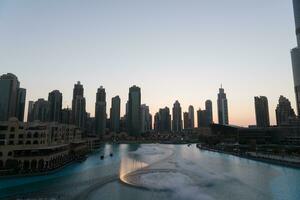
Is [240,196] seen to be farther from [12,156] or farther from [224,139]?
[224,139]

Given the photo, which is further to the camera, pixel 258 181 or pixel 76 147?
pixel 76 147

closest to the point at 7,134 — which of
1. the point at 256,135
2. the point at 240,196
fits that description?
the point at 240,196

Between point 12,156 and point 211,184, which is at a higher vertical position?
point 12,156

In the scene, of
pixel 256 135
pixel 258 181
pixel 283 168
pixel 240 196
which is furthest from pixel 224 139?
pixel 240 196

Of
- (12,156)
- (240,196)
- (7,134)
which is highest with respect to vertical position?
(7,134)

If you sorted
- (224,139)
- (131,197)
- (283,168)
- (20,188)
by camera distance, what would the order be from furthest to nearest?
(224,139) → (283,168) → (20,188) → (131,197)

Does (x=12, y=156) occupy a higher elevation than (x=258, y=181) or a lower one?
higher

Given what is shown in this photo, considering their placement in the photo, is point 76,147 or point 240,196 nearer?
point 240,196

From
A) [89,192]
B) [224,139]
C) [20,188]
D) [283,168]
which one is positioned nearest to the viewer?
[89,192]

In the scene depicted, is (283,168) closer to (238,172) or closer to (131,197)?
(238,172)
